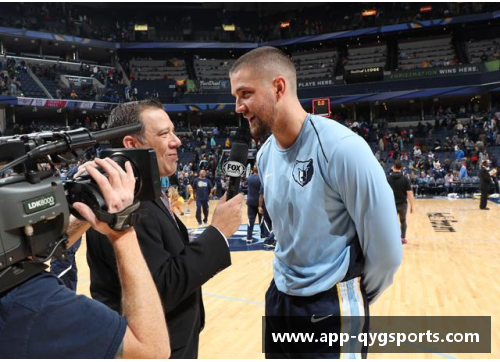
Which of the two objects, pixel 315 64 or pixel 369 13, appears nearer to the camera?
pixel 369 13

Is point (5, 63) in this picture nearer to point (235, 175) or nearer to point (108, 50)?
point (108, 50)

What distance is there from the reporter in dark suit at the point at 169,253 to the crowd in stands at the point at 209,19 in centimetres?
3311

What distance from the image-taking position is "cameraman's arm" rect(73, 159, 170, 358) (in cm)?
110

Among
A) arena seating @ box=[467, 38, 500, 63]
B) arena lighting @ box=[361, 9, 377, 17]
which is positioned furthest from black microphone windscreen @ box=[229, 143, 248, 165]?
arena lighting @ box=[361, 9, 377, 17]

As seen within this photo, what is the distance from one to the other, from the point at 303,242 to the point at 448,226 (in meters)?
10.5

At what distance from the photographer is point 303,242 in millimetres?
1882

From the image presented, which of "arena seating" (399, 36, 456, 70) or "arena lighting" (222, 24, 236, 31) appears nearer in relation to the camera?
"arena seating" (399, 36, 456, 70)

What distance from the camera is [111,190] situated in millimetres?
1116

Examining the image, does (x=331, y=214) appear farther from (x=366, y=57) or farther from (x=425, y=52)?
(x=366, y=57)

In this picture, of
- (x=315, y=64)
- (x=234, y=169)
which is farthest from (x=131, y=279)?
(x=315, y=64)

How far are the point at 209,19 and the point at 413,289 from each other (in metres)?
37.6

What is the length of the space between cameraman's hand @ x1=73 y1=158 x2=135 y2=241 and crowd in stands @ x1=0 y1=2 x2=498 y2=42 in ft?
111

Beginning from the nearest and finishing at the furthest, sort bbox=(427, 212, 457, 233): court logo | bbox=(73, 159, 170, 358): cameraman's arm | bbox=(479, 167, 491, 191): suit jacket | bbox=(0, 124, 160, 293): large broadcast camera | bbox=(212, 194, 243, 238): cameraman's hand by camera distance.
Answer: bbox=(0, 124, 160, 293): large broadcast camera → bbox=(73, 159, 170, 358): cameraman's arm → bbox=(212, 194, 243, 238): cameraman's hand → bbox=(427, 212, 457, 233): court logo → bbox=(479, 167, 491, 191): suit jacket

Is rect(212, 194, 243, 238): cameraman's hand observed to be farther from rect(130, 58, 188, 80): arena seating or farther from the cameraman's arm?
rect(130, 58, 188, 80): arena seating
